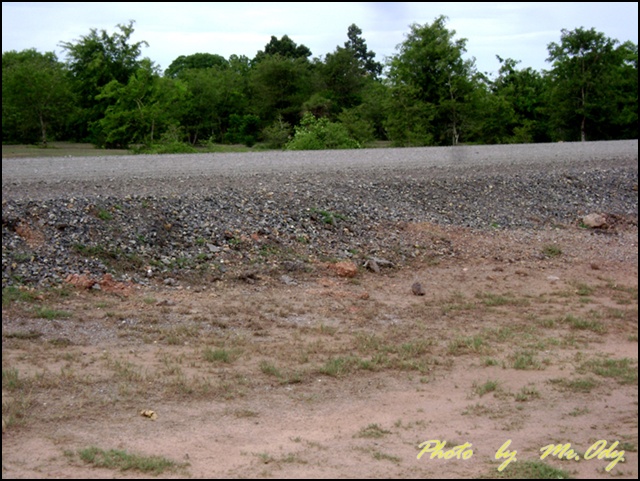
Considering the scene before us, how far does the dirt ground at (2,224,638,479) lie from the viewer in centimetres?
476

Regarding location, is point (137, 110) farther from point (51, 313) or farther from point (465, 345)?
point (465, 345)

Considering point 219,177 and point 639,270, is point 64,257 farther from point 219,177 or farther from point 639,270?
point 639,270

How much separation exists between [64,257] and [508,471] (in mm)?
5956

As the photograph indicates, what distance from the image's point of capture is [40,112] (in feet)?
56.5

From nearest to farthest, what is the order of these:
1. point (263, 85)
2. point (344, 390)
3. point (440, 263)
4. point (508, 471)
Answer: point (508, 471) < point (344, 390) < point (440, 263) < point (263, 85)

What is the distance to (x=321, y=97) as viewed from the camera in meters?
34.0

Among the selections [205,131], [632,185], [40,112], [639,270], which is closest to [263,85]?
[205,131]

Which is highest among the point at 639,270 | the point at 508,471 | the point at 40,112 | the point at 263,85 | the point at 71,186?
the point at 263,85

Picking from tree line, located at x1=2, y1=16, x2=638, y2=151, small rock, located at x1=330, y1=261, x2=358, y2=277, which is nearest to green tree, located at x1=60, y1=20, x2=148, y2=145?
tree line, located at x1=2, y1=16, x2=638, y2=151

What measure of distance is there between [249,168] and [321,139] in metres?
9.68

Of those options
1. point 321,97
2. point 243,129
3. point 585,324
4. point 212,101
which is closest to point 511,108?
point 321,97

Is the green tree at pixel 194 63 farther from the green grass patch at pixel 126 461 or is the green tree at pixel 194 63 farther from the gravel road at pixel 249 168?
the green grass patch at pixel 126 461

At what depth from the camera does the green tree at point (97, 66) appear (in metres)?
23.2

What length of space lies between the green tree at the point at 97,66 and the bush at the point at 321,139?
598cm
